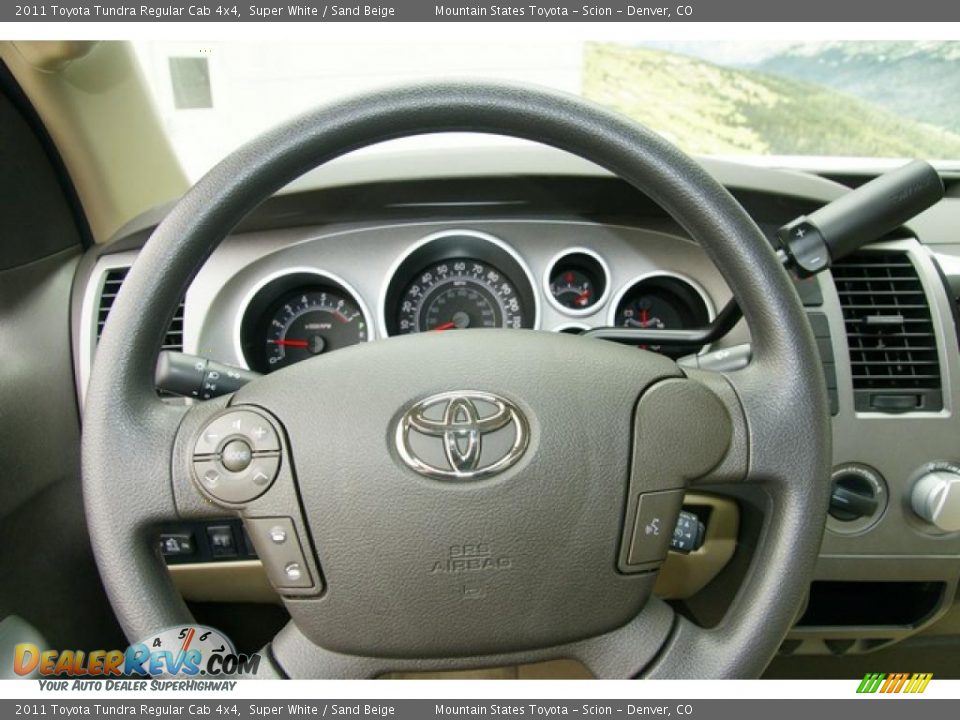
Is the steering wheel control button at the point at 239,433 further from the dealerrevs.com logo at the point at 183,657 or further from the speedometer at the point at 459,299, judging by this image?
the speedometer at the point at 459,299

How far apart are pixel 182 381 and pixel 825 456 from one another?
719 millimetres

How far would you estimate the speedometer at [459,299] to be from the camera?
135 centimetres

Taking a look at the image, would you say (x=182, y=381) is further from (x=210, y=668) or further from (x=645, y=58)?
(x=645, y=58)

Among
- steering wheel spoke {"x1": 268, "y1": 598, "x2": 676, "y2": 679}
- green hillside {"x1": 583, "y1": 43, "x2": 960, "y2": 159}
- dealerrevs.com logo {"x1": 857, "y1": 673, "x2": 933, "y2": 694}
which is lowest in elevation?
dealerrevs.com logo {"x1": 857, "y1": 673, "x2": 933, "y2": 694}

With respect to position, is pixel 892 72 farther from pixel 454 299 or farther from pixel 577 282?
pixel 454 299

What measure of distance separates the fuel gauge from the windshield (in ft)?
0.93

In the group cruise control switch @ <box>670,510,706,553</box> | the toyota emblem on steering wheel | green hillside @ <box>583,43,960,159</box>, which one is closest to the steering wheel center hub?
the toyota emblem on steering wheel

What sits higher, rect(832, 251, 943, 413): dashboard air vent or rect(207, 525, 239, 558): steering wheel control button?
rect(832, 251, 943, 413): dashboard air vent

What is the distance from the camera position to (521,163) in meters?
1.20

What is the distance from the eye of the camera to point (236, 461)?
2.34ft

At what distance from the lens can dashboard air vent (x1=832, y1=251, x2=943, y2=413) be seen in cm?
114

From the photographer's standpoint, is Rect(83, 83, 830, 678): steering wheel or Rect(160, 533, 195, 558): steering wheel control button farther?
Rect(160, 533, 195, 558): steering wheel control button

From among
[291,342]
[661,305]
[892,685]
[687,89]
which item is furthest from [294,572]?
[687,89]

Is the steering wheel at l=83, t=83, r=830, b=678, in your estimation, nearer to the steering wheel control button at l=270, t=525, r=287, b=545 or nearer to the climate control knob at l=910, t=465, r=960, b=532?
the steering wheel control button at l=270, t=525, r=287, b=545
